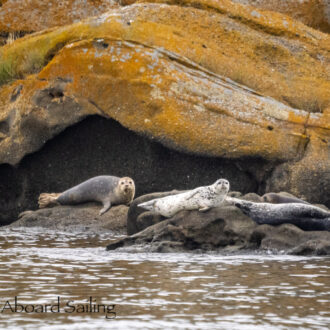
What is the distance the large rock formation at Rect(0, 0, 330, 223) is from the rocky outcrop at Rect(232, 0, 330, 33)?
120cm

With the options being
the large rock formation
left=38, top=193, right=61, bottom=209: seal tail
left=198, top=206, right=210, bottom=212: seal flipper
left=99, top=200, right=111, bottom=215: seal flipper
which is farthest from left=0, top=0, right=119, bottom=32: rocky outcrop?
left=198, top=206, right=210, bottom=212: seal flipper

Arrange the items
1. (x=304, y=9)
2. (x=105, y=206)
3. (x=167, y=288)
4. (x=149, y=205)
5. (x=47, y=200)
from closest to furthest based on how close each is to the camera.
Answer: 1. (x=167, y=288)
2. (x=149, y=205)
3. (x=105, y=206)
4. (x=47, y=200)
5. (x=304, y=9)

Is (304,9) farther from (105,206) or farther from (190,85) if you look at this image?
(105,206)

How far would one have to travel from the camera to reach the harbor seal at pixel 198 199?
39.8ft

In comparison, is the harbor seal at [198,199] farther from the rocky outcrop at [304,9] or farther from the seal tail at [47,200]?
the rocky outcrop at [304,9]

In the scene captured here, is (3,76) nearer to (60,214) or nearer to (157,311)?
(60,214)

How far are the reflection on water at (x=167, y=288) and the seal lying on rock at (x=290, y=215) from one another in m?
0.97

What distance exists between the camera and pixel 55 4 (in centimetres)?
2031

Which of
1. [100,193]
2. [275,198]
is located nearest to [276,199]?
[275,198]

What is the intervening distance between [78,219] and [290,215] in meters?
5.09

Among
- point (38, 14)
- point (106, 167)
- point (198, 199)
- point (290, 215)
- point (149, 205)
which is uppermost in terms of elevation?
point (38, 14)

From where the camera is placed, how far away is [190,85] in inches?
645

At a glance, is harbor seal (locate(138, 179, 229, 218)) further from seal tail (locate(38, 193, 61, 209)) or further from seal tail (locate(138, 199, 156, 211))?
seal tail (locate(38, 193, 61, 209))

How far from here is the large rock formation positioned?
1609 cm
